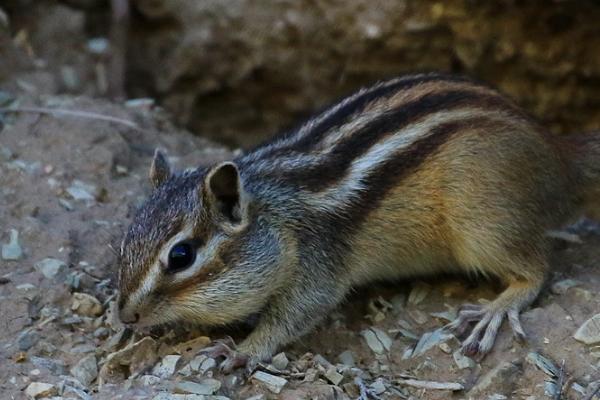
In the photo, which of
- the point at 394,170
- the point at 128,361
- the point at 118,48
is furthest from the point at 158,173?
the point at 118,48

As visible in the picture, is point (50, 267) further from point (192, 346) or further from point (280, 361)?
point (280, 361)

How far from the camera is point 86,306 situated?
4.67 metres

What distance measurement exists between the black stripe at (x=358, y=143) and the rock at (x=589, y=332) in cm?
124

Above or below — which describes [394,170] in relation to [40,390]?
above

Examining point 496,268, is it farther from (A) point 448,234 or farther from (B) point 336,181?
(B) point 336,181

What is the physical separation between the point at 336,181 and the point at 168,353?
116 cm

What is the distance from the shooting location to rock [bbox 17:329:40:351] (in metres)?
4.39

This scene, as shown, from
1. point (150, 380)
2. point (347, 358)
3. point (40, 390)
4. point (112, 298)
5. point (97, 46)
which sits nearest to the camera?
point (40, 390)

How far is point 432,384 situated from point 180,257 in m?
1.27

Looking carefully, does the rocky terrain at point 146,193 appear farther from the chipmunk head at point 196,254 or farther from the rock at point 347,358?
the chipmunk head at point 196,254

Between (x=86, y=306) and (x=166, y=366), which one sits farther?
(x=86, y=306)

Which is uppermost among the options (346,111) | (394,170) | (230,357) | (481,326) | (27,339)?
(346,111)

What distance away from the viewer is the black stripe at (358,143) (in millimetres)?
4754

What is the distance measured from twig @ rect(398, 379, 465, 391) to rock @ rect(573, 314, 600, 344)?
609 mm
